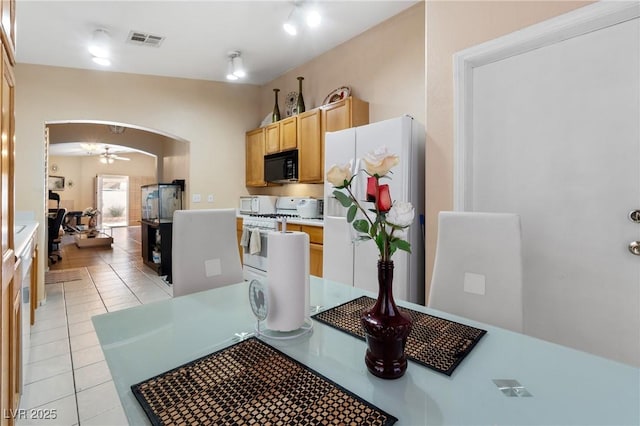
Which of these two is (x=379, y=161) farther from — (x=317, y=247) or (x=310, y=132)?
(x=310, y=132)

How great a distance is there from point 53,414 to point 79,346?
2.95ft

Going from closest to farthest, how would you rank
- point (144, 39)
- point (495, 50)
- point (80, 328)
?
point (495, 50) < point (80, 328) < point (144, 39)

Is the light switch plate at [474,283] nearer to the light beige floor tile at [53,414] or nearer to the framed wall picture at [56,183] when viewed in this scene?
the light beige floor tile at [53,414]

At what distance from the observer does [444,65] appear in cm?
226

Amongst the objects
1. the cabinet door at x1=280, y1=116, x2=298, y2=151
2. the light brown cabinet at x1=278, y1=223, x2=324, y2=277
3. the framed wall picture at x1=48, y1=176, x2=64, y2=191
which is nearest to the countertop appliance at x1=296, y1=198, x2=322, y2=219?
the light brown cabinet at x1=278, y1=223, x2=324, y2=277

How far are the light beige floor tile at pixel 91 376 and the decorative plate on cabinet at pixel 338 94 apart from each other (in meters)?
3.34

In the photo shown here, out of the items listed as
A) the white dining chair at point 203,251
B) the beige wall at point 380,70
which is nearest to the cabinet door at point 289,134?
the beige wall at point 380,70

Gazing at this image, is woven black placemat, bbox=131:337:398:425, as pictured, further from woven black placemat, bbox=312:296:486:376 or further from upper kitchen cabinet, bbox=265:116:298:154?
upper kitchen cabinet, bbox=265:116:298:154

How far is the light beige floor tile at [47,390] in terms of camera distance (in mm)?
1808

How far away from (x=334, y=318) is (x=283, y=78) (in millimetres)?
4334

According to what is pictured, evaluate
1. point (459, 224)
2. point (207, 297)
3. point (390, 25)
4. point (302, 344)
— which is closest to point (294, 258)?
point (302, 344)

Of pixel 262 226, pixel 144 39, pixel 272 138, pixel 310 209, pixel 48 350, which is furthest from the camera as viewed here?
pixel 272 138

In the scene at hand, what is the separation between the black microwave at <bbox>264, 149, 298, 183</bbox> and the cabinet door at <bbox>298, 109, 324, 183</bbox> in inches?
4.6

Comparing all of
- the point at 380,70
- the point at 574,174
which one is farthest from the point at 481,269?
the point at 380,70
